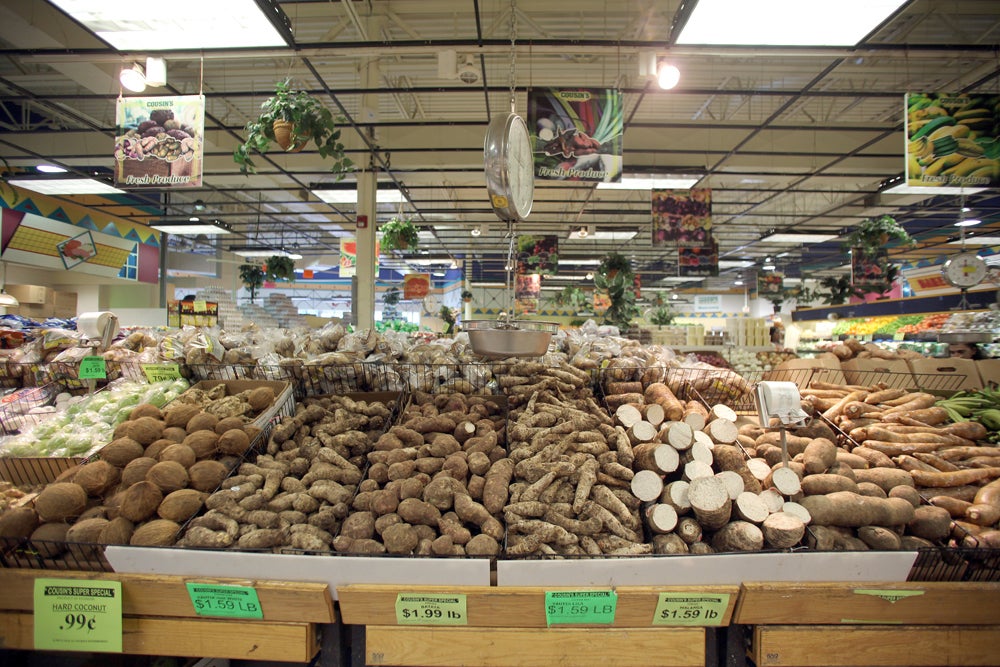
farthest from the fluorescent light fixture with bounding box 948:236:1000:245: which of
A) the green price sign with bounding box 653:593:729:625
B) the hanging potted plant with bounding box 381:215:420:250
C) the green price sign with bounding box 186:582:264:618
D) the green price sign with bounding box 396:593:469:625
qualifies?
the green price sign with bounding box 186:582:264:618

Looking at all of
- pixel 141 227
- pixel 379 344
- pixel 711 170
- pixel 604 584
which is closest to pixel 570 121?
pixel 379 344

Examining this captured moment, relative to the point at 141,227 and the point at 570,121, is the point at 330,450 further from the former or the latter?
the point at 141,227

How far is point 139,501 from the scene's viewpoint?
1.78 m

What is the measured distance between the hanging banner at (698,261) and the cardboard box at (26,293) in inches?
588

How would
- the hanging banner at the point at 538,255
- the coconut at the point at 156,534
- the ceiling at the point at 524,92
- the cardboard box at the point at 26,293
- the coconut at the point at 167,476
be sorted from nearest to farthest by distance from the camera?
the coconut at the point at 156,534 → the coconut at the point at 167,476 → the ceiling at the point at 524,92 → the cardboard box at the point at 26,293 → the hanging banner at the point at 538,255

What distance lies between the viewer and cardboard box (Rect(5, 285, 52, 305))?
10719 millimetres

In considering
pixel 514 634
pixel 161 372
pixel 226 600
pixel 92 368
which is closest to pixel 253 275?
pixel 92 368

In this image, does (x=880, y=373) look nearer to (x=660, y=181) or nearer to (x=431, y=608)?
(x=431, y=608)

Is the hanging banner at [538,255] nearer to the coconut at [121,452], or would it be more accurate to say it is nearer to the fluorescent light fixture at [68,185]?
the fluorescent light fixture at [68,185]

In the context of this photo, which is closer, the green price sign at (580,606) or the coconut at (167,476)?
the green price sign at (580,606)

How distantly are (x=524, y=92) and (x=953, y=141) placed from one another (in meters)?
5.52

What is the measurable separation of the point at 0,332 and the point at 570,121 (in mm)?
5574

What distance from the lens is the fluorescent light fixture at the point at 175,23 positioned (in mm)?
3240

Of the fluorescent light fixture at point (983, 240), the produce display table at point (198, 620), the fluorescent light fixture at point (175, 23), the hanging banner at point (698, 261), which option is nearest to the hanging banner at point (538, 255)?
the hanging banner at point (698, 261)
